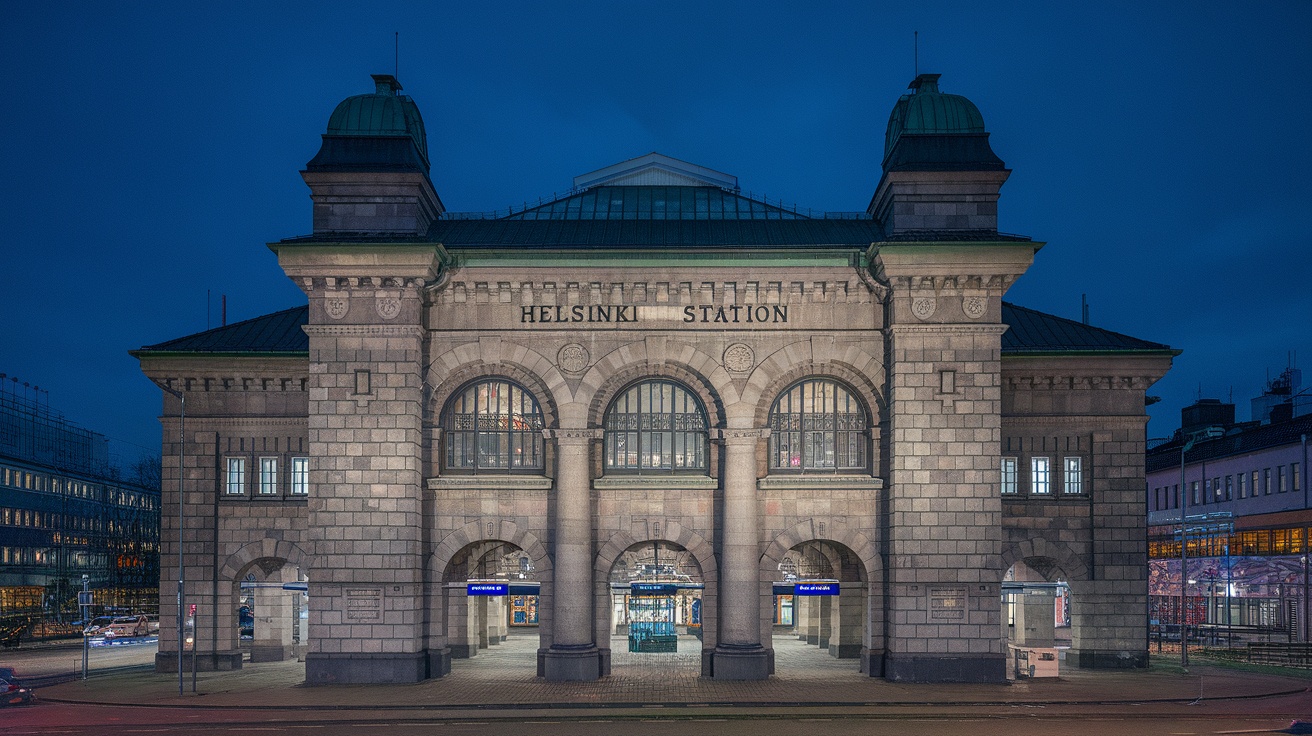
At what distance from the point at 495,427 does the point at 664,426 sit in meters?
5.93

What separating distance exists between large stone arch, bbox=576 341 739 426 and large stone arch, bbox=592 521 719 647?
13.0 ft

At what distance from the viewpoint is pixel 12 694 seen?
112 feet

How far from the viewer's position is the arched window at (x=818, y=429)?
38.9 m

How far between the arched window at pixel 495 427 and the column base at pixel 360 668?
684cm

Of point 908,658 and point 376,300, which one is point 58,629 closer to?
point 376,300

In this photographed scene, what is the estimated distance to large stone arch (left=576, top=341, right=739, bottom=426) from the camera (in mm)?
38281

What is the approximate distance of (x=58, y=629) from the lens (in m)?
70.4

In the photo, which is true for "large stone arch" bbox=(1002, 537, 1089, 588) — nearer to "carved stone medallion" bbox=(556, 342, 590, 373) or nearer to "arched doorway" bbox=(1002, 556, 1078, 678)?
"arched doorway" bbox=(1002, 556, 1078, 678)

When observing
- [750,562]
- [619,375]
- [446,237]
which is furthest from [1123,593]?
[446,237]

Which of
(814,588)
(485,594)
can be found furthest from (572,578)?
(814,588)

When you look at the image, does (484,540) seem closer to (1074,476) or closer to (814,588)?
(814,588)

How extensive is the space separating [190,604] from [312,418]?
9.30 m

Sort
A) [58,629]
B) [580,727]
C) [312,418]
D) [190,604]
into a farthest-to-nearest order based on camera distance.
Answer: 1. [58,629]
2. [190,604]
3. [312,418]
4. [580,727]

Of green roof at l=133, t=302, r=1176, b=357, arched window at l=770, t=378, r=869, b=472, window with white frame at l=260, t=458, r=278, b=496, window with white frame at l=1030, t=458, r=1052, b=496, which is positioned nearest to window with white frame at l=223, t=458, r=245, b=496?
window with white frame at l=260, t=458, r=278, b=496
